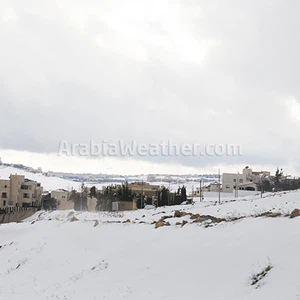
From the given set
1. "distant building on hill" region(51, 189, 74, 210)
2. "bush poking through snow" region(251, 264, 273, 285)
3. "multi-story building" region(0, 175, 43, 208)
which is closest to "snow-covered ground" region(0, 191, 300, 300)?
"bush poking through snow" region(251, 264, 273, 285)

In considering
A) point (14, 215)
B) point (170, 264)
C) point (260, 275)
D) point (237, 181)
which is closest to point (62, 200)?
point (14, 215)

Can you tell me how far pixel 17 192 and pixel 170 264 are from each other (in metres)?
67.3

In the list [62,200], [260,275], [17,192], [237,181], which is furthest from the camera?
[237,181]

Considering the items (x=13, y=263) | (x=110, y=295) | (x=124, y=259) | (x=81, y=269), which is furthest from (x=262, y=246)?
(x=13, y=263)

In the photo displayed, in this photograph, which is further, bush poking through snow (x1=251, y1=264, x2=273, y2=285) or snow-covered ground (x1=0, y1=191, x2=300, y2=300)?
snow-covered ground (x1=0, y1=191, x2=300, y2=300)

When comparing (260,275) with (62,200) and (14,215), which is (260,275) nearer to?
(14,215)

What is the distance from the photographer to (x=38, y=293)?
1220cm

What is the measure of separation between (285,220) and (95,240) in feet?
30.3

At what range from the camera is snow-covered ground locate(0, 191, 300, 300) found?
8.18 metres

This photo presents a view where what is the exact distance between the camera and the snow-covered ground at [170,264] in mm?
8180

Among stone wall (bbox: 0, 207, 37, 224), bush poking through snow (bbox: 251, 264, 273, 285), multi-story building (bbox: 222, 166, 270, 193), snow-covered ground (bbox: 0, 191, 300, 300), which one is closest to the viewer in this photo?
bush poking through snow (bbox: 251, 264, 273, 285)

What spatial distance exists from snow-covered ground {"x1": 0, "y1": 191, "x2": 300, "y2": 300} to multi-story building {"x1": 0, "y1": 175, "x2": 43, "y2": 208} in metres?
56.1

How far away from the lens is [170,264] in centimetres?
1071

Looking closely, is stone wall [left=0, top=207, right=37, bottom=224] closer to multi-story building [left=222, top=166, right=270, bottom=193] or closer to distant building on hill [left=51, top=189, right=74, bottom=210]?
distant building on hill [left=51, top=189, right=74, bottom=210]
